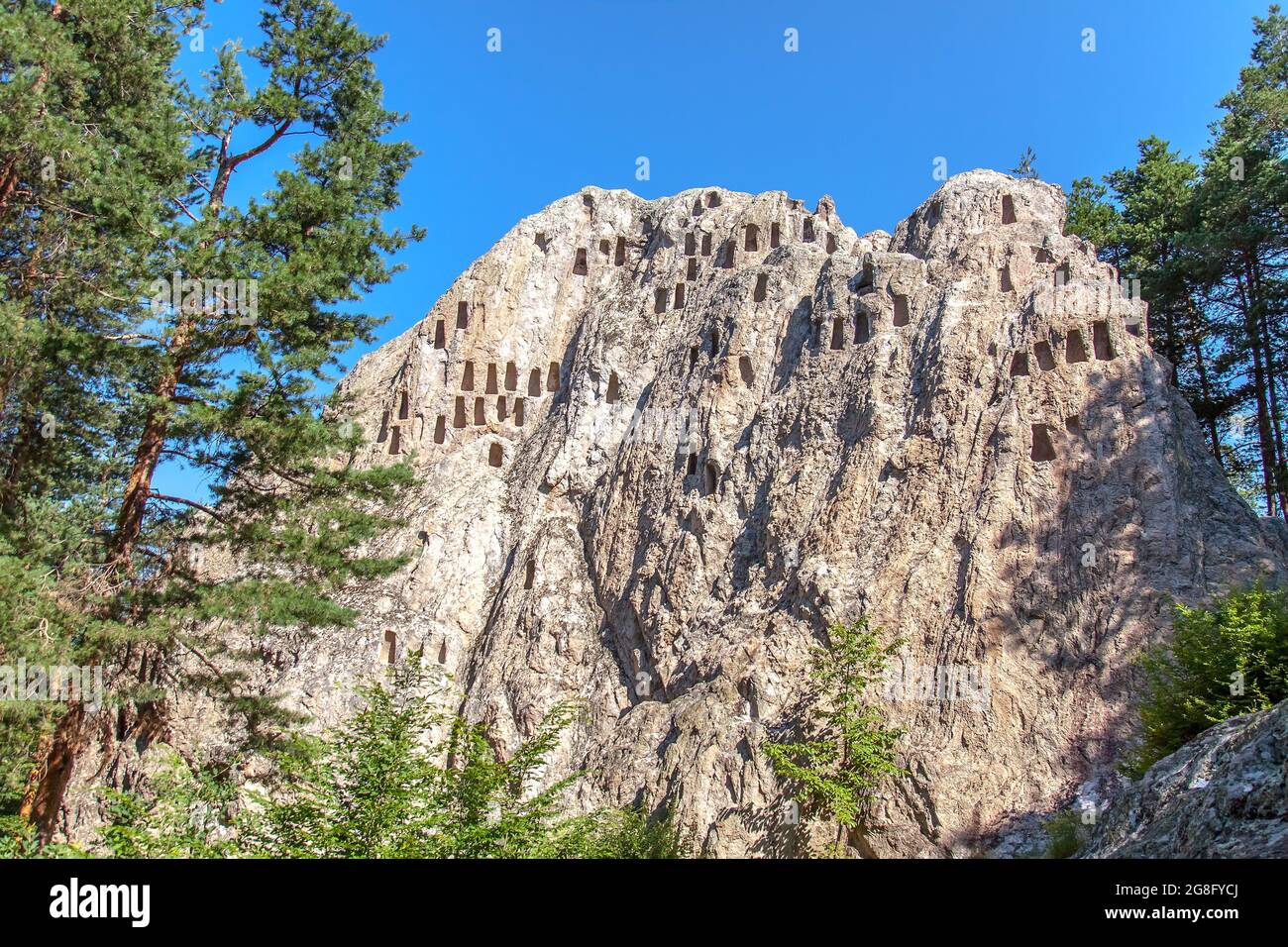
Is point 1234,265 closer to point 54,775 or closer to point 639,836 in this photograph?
point 639,836

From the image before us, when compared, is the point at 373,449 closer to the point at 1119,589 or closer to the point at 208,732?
the point at 208,732

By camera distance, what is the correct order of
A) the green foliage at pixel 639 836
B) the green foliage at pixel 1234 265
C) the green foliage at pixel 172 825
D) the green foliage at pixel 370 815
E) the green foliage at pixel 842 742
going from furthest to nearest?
the green foliage at pixel 1234 265 → the green foliage at pixel 842 742 → the green foliage at pixel 639 836 → the green foliage at pixel 370 815 → the green foliage at pixel 172 825

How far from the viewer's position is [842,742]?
23469 millimetres

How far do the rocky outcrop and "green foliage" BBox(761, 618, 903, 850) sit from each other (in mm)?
12956

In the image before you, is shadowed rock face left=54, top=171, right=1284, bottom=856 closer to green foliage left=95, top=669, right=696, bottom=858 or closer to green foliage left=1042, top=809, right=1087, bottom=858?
green foliage left=1042, top=809, right=1087, bottom=858

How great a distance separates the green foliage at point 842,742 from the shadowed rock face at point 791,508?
0.77 metres

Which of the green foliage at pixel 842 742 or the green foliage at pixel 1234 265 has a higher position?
the green foliage at pixel 1234 265

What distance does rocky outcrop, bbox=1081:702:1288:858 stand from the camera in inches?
256

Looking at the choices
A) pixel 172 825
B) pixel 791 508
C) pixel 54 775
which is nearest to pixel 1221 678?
pixel 172 825

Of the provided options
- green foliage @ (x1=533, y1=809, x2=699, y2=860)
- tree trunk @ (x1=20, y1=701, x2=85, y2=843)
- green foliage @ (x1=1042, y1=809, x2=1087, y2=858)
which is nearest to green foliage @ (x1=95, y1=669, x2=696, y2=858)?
green foliage @ (x1=533, y1=809, x2=699, y2=860)

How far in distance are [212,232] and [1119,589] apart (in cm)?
2192

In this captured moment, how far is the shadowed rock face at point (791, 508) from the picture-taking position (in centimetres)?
2384

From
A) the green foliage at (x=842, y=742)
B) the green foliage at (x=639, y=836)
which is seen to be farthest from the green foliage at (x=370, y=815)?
the green foliage at (x=842, y=742)

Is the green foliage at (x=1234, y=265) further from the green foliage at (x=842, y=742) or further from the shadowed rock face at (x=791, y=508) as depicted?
the green foliage at (x=842, y=742)
